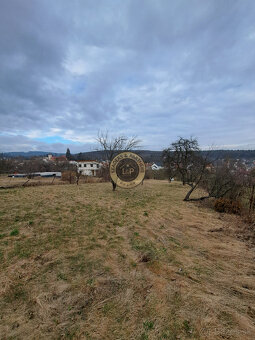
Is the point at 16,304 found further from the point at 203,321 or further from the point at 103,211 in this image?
the point at 103,211

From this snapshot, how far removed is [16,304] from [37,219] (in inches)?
126

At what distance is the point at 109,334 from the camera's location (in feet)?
5.76

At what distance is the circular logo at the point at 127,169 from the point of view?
11539 millimetres

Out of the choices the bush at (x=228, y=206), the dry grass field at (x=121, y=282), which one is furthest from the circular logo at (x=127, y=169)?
the dry grass field at (x=121, y=282)

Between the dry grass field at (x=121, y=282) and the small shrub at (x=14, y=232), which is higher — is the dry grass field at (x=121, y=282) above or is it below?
below

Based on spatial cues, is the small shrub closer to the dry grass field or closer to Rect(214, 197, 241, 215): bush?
the dry grass field

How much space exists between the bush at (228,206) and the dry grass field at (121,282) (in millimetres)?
2819

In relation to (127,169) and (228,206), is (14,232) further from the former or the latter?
(127,169)

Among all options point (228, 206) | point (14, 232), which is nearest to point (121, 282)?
point (14, 232)

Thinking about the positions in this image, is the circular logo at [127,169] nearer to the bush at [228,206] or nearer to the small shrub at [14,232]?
the bush at [228,206]

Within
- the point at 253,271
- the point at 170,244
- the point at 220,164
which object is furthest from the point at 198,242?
the point at 220,164

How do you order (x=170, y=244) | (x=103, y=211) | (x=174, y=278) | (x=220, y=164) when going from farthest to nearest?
1. (x=220, y=164)
2. (x=103, y=211)
3. (x=170, y=244)
4. (x=174, y=278)

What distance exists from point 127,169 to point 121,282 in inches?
395

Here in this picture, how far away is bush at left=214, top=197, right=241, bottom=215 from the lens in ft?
23.5
